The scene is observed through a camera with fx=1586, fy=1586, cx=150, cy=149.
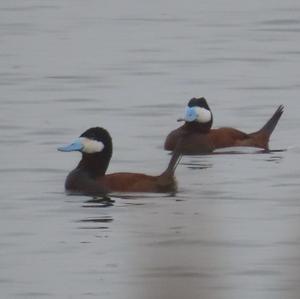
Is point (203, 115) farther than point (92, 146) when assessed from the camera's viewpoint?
Yes

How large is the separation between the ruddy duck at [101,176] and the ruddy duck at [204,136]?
1.32 m

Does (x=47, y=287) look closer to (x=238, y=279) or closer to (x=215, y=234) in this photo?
(x=238, y=279)

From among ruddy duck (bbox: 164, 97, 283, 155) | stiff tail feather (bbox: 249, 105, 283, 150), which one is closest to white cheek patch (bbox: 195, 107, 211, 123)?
ruddy duck (bbox: 164, 97, 283, 155)

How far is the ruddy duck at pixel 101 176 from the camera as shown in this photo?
11.0 meters

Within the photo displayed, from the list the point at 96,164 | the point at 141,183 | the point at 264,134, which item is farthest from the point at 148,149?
the point at 141,183

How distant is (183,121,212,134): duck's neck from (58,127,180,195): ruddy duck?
1749mm

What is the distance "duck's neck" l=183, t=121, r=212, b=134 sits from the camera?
1357 cm

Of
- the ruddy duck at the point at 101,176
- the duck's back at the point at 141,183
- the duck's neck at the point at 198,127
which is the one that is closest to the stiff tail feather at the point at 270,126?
the duck's neck at the point at 198,127

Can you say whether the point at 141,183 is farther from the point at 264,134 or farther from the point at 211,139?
the point at 264,134

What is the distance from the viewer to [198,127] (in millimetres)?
13602

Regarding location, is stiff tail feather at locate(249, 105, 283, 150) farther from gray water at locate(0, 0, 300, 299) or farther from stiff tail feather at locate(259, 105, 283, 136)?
gray water at locate(0, 0, 300, 299)

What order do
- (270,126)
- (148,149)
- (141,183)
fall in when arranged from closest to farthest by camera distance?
(141,183), (148,149), (270,126)

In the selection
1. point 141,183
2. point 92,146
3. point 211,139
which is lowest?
point 141,183

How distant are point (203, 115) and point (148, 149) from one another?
0.56 m
